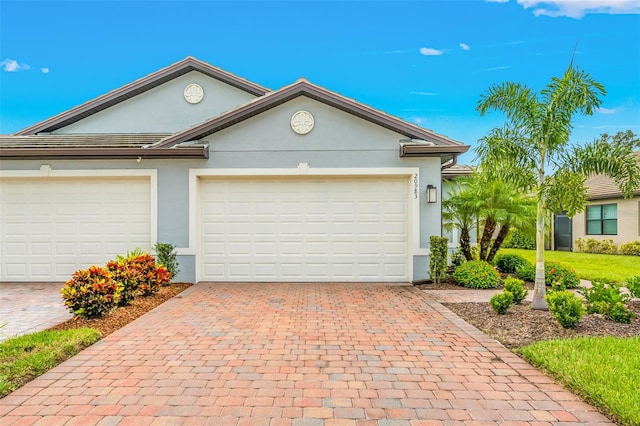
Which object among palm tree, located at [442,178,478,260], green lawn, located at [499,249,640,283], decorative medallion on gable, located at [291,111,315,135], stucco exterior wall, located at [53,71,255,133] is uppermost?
stucco exterior wall, located at [53,71,255,133]

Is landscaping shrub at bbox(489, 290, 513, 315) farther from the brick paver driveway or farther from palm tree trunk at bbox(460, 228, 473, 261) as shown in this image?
palm tree trunk at bbox(460, 228, 473, 261)

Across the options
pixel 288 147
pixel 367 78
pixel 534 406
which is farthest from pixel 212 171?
pixel 367 78

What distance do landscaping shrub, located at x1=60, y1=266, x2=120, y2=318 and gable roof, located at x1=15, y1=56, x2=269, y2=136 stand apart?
7.79m

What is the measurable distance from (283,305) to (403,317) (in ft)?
7.05

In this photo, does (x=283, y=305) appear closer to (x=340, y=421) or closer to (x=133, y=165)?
(x=340, y=421)

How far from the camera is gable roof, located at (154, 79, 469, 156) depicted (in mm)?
8438

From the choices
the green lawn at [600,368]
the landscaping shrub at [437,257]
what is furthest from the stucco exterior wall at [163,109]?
the green lawn at [600,368]

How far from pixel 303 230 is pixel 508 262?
6.18m

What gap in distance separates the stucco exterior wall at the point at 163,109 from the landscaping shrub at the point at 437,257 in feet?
24.4

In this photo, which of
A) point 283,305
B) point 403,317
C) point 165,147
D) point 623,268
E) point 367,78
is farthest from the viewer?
point 367,78

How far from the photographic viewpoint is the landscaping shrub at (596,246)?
16.8 m

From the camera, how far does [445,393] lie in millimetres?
3205

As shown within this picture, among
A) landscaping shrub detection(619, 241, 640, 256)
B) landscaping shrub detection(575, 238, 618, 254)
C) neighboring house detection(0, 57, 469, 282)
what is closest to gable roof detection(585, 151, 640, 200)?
landscaping shrub detection(575, 238, 618, 254)

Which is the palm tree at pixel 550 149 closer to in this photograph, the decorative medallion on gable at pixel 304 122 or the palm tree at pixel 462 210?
the palm tree at pixel 462 210
